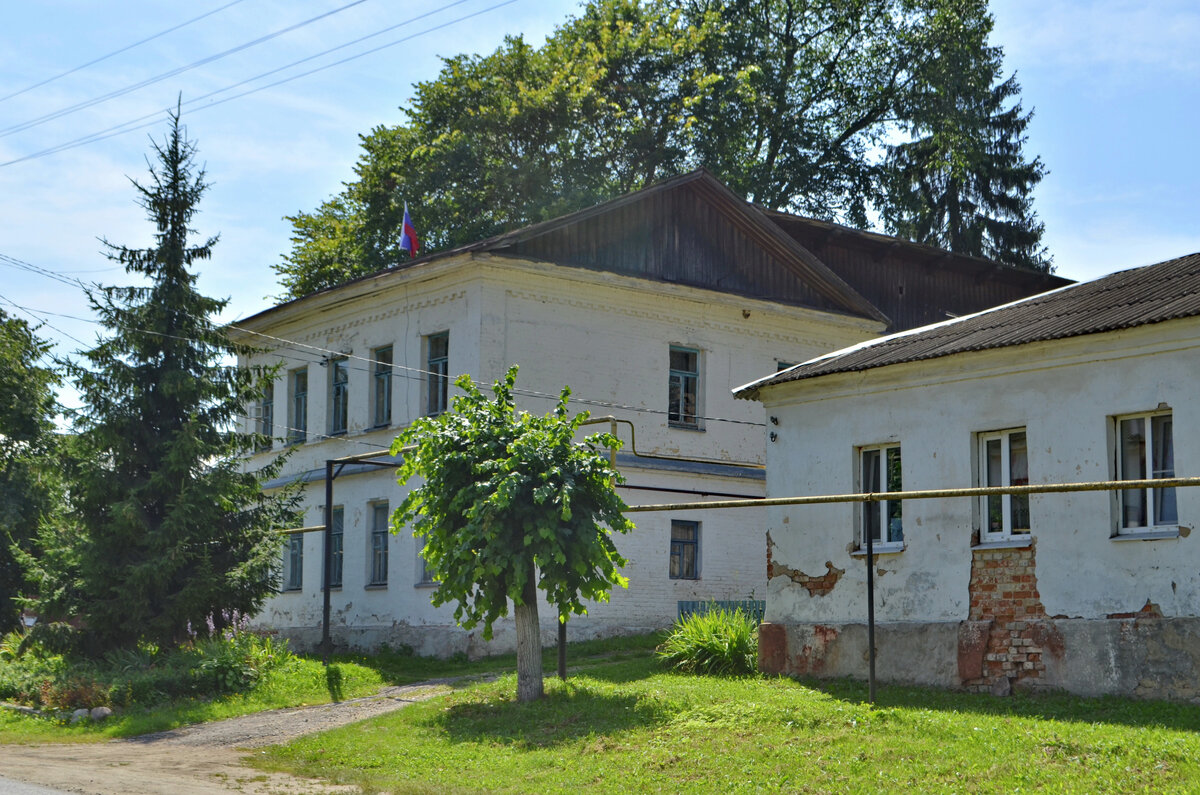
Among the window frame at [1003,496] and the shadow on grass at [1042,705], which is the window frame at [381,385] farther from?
the window frame at [1003,496]

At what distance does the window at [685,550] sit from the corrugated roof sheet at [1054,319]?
25.5 ft

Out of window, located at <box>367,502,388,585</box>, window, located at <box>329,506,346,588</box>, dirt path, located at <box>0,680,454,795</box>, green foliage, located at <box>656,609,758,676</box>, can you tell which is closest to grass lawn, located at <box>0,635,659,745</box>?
dirt path, located at <box>0,680,454,795</box>

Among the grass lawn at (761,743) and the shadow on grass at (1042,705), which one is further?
the shadow on grass at (1042,705)

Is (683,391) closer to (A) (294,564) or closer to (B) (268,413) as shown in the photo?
(A) (294,564)

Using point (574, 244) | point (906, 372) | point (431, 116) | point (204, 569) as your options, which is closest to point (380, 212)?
point (431, 116)

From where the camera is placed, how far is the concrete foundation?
515 inches

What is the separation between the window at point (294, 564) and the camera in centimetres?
2886

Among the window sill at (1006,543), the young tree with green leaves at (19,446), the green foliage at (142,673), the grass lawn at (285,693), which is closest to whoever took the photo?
the window sill at (1006,543)

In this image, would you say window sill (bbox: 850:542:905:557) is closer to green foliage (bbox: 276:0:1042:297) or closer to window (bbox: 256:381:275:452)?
window (bbox: 256:381:275:452)

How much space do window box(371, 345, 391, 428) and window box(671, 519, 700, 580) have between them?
20.1 ft

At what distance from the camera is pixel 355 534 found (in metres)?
26.5

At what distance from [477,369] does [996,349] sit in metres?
11.2

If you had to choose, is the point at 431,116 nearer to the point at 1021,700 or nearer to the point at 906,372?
the point at 906,372

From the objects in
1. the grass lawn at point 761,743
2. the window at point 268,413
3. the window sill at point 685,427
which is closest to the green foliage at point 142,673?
the grass lawn at point 761,743
